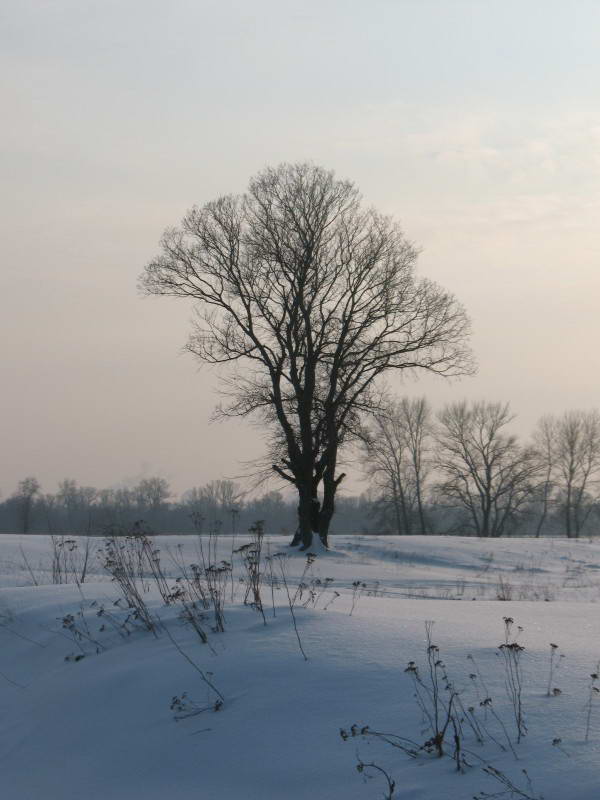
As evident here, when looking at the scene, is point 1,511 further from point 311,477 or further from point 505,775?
point 505,775

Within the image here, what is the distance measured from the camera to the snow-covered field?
3.92m

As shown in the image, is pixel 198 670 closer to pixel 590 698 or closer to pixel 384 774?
pixel 384 774

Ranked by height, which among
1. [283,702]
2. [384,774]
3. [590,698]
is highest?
[590,698]

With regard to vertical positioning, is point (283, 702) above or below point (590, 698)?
below

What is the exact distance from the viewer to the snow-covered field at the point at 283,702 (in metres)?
3.92

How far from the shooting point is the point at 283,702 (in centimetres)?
479

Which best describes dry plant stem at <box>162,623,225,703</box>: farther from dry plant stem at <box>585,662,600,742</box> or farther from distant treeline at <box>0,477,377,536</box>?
distant treeline at <box>0,477,377,536</box>

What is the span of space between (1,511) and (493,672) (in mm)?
111390

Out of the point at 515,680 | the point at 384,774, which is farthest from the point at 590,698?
the point at 384,774

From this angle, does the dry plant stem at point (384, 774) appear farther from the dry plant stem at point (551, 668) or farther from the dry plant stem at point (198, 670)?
the dry plant stem at point (198, 670)

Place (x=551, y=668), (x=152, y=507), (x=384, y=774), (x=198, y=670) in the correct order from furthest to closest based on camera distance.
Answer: (x=152, y=507), (x=198, y=670), (x=551, y=668), (x=384, y=774)

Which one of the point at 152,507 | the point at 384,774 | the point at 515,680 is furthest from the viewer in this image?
the point at 152,507

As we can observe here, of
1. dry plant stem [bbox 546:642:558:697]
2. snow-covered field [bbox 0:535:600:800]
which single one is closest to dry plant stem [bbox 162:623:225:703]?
snow-covered field [bbox 0:535:600:800]

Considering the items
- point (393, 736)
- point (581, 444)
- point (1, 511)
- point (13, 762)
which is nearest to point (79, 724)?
point (13, 762)
